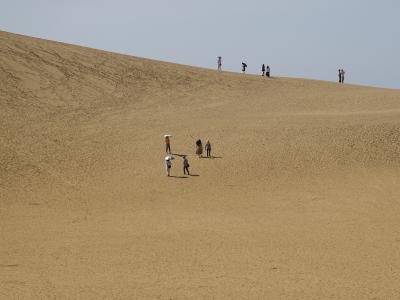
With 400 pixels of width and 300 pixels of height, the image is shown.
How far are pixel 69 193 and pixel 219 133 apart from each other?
924 centimetres

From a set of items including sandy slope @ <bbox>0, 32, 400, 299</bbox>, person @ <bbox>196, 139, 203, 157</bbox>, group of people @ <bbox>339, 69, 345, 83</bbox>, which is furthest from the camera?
group of people @ <bbox>339, 69, 345, 83</bbox>

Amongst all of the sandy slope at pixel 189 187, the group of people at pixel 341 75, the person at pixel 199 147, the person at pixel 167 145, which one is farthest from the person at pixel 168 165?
the group of people at pixel 341 75

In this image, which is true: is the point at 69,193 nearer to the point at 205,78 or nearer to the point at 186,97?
the point at 186,97

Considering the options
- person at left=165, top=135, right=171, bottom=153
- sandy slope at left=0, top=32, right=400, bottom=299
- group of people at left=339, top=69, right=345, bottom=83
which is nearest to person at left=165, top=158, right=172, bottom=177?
sandy slope at left=0, top=32, right=400, bottom=299

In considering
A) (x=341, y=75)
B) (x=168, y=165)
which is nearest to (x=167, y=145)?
(x=168, y=165)

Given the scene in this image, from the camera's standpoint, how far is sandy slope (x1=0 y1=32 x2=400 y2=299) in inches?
413

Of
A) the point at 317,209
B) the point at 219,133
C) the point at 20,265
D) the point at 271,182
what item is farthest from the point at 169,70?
the point at 20,265

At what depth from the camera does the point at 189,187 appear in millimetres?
19328

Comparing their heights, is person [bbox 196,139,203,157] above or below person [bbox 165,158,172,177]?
Answer: above

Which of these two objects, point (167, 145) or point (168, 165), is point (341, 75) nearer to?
point (167, 145)

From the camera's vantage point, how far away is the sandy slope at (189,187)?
34.4 ft

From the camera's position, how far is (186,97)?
1351 inches

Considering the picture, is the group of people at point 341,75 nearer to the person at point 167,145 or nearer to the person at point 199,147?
the person at point 199,147

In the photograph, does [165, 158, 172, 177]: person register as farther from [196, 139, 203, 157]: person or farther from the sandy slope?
[196, 139, 203, 157]: person
